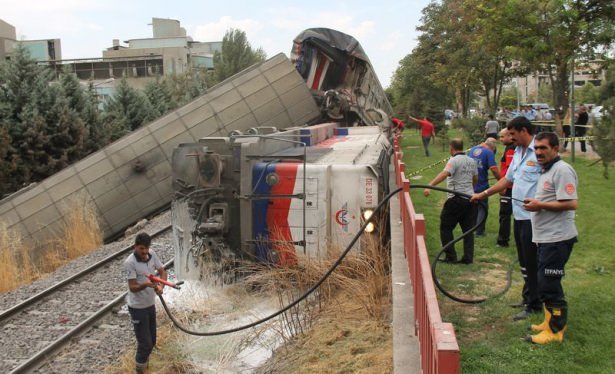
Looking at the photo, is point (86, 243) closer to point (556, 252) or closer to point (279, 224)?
point (279, 224)

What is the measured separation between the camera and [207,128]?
1819 cm

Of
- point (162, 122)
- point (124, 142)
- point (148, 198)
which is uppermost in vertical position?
point (162, 122)

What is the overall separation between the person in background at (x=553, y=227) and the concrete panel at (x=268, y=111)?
1426 cm

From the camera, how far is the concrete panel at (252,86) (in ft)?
61.2

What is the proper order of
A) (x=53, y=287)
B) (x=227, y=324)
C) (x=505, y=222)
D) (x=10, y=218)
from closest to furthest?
(x=227, y=324) → (x=505, y=222) → (x=53, y=287) → (x=10, y=218)

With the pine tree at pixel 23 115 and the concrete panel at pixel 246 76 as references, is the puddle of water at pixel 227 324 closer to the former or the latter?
the concrete panel at pixel 246 76

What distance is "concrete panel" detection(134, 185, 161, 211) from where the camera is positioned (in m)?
17.2

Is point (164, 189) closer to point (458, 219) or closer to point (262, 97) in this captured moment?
point (262, 97)

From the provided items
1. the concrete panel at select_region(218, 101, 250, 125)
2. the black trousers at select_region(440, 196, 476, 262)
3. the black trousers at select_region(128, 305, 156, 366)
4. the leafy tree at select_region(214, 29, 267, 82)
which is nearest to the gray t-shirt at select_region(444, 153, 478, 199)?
the black trousers at select_region(440, 196, 476, 262)

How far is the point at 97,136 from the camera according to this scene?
2162 cm

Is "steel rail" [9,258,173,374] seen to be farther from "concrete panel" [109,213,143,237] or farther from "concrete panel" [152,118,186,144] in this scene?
"concrete panel" [152,118,186,144]

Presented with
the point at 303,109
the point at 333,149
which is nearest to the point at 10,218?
the point at 303,109

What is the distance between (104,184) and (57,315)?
8313mm

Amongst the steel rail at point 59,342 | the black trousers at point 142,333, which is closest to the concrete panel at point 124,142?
the steel rail at point 59,342
